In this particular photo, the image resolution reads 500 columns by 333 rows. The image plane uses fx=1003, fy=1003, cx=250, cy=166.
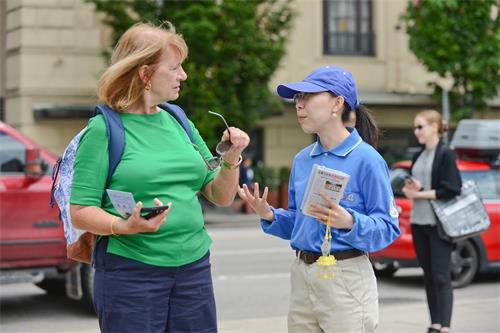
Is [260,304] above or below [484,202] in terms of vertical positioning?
below

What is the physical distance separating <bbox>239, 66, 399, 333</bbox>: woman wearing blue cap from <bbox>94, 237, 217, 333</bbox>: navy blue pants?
60 centimetres

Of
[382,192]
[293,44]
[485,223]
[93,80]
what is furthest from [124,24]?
[382,192]

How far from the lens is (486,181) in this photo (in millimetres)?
12047

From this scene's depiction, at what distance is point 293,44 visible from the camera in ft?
90.5

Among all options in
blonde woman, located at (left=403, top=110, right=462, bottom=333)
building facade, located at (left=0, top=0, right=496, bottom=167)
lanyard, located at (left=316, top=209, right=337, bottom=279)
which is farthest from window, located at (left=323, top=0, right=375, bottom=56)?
lanyard, located at (left=316, top=209, right=337, bottom=279)

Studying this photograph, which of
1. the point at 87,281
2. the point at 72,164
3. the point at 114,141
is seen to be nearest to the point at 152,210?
the point at 114,141

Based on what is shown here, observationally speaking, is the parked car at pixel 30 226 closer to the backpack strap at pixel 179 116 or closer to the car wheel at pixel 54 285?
the car wheel at pixel 54 285

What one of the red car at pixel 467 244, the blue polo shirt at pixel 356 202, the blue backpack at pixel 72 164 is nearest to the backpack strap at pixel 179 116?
the blue backpack at pixel 72 164

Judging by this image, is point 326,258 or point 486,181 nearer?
point 326,258

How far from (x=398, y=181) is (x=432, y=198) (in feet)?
11.5

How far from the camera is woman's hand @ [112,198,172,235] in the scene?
144 inches

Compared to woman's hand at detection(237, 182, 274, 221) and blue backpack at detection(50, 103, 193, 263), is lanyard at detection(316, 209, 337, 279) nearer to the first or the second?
woman's hand at detection(237, 182, 274, 221)

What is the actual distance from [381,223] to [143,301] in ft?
3.55

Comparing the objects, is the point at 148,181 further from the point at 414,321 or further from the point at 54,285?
the point at 54,285
